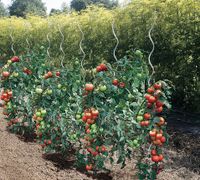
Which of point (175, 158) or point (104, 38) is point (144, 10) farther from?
point (175, 158)

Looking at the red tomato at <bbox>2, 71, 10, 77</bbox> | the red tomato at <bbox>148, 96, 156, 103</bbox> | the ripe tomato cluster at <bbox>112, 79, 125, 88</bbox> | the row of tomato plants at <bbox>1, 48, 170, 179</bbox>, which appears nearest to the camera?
the red tomato at <bbox>148, 96, 156, 103</bbox>

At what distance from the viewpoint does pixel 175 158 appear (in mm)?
4527

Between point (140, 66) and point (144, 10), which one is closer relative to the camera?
point (140, 66)

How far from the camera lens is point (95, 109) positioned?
3.54 metres

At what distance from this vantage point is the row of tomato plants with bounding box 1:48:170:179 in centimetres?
331

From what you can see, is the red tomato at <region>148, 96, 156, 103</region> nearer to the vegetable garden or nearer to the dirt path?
the vegetable garden

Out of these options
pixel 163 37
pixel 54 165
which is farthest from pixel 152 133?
pixel 163 37

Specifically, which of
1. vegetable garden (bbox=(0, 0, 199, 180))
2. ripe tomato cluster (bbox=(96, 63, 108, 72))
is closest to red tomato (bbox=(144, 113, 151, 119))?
vegetable garden (bbox=(0, 0, 199, 180))

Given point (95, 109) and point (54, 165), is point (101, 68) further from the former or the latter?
point (54, 165)

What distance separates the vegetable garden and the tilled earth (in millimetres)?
128

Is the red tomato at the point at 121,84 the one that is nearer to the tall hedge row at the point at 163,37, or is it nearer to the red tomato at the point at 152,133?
the red tomato at the point at 152,133

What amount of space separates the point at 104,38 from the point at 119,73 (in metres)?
3.65

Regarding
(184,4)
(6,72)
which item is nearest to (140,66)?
(6,72)

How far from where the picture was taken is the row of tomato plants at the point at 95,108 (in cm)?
331
